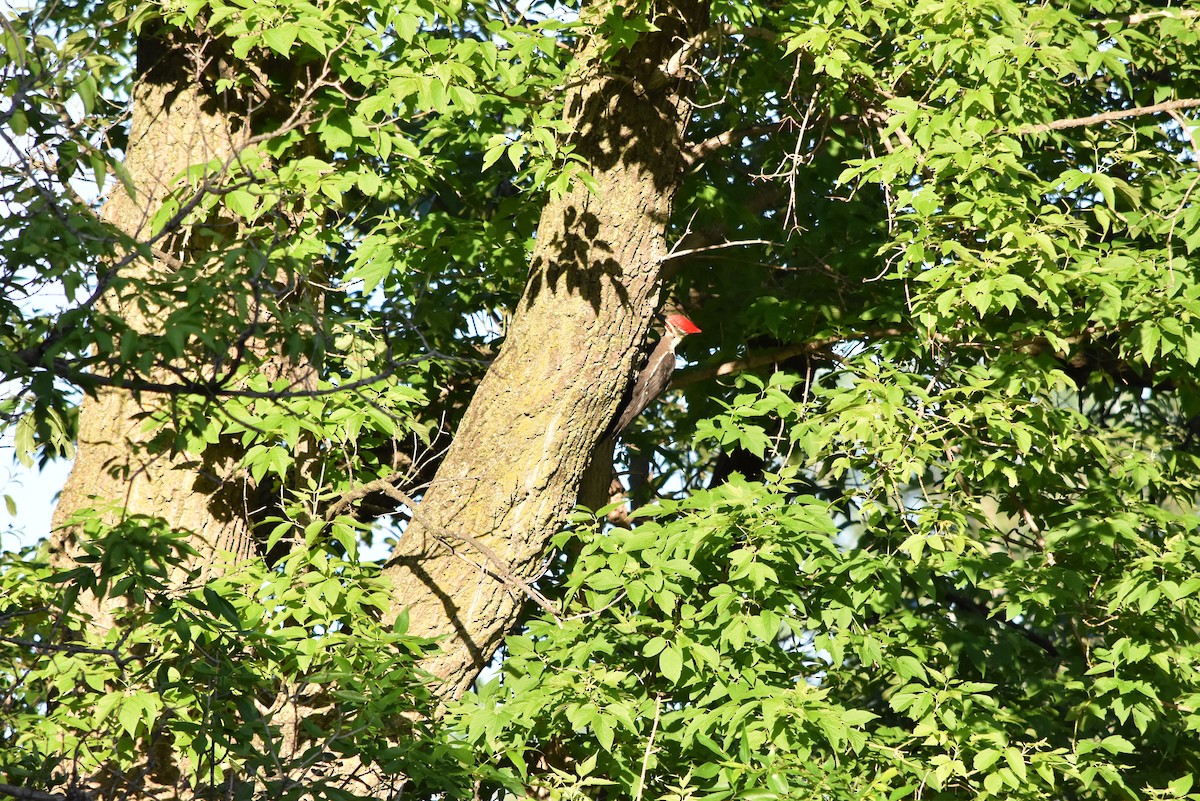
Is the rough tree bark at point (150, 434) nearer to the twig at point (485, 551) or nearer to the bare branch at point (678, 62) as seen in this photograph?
the twig at point (485, 551)

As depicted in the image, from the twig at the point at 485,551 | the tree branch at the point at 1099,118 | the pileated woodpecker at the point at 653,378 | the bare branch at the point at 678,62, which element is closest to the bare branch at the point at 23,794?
the twig at the point at 485,551

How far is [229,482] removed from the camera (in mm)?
4277

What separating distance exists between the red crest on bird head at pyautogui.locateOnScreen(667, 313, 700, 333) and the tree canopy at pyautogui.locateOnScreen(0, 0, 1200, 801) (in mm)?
295

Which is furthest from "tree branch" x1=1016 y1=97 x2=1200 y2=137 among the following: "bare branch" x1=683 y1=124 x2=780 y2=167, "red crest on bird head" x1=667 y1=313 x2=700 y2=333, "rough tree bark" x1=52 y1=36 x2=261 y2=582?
"rough tree bark" x1=52 y1=36 x2=261 y2=582

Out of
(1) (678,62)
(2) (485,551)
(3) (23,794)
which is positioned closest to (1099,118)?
(1) (678,62)

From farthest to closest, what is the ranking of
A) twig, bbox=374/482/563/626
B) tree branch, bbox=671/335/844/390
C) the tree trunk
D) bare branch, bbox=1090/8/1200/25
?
tree branch, bbox=671/335/844/390
bare branch, bbox=1090/8/1200/25
the tree trunk
twig, bbox=374/482/563/626

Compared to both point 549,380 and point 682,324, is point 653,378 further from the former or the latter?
point 549,380

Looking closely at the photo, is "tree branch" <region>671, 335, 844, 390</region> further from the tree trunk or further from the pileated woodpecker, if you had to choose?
the tree trunk

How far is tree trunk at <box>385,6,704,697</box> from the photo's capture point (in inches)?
167

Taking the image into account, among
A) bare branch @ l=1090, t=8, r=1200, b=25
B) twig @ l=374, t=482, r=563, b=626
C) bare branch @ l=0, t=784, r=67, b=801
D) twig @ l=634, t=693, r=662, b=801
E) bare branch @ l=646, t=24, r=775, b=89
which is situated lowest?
bare branch @ l=0, t=784, r=67, b=801

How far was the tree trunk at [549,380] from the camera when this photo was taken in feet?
13.9

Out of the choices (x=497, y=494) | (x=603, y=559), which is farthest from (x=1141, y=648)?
(x=497, y=494)

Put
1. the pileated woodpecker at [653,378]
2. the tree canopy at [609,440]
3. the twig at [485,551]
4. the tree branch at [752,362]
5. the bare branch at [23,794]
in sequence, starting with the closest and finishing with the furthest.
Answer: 1. the bare branch at [23,794]
2. the tree canopy at [609,440]
3. the twig at [485,551]
4. the pileated woodpecker at [653,378]
5. the tree branch at [752,362]

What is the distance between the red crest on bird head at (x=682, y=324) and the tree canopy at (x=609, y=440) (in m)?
0.29
